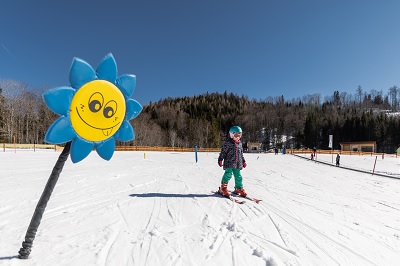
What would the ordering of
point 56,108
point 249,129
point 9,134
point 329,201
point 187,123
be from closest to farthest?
point 56,108
point 329,201
point 9,134
point 187,123
point 249,129

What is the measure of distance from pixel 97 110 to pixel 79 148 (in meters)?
0.45

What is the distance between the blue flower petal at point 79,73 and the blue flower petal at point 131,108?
1.76ft

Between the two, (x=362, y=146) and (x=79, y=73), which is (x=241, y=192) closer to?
(x=79, y=73)

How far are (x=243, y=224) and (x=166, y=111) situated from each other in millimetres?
91455

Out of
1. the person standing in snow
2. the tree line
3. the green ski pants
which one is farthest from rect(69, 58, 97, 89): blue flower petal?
the tree line

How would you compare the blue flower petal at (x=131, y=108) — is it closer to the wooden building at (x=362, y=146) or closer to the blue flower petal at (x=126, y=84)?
the blue flower petal at (x=126, y=84)

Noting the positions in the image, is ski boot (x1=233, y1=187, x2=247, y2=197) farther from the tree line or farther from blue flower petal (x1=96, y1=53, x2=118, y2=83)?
the tree line

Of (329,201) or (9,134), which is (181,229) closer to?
(329,201)

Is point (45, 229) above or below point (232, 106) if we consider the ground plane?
below

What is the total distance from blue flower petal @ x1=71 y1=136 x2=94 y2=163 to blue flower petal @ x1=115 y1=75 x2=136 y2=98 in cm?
72

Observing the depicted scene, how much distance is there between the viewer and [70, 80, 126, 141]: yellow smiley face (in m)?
2.56

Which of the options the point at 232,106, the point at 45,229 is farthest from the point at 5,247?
the point at 232,106

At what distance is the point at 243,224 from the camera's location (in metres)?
3.73

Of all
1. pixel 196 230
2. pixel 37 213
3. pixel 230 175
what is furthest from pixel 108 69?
pixel 230 175
